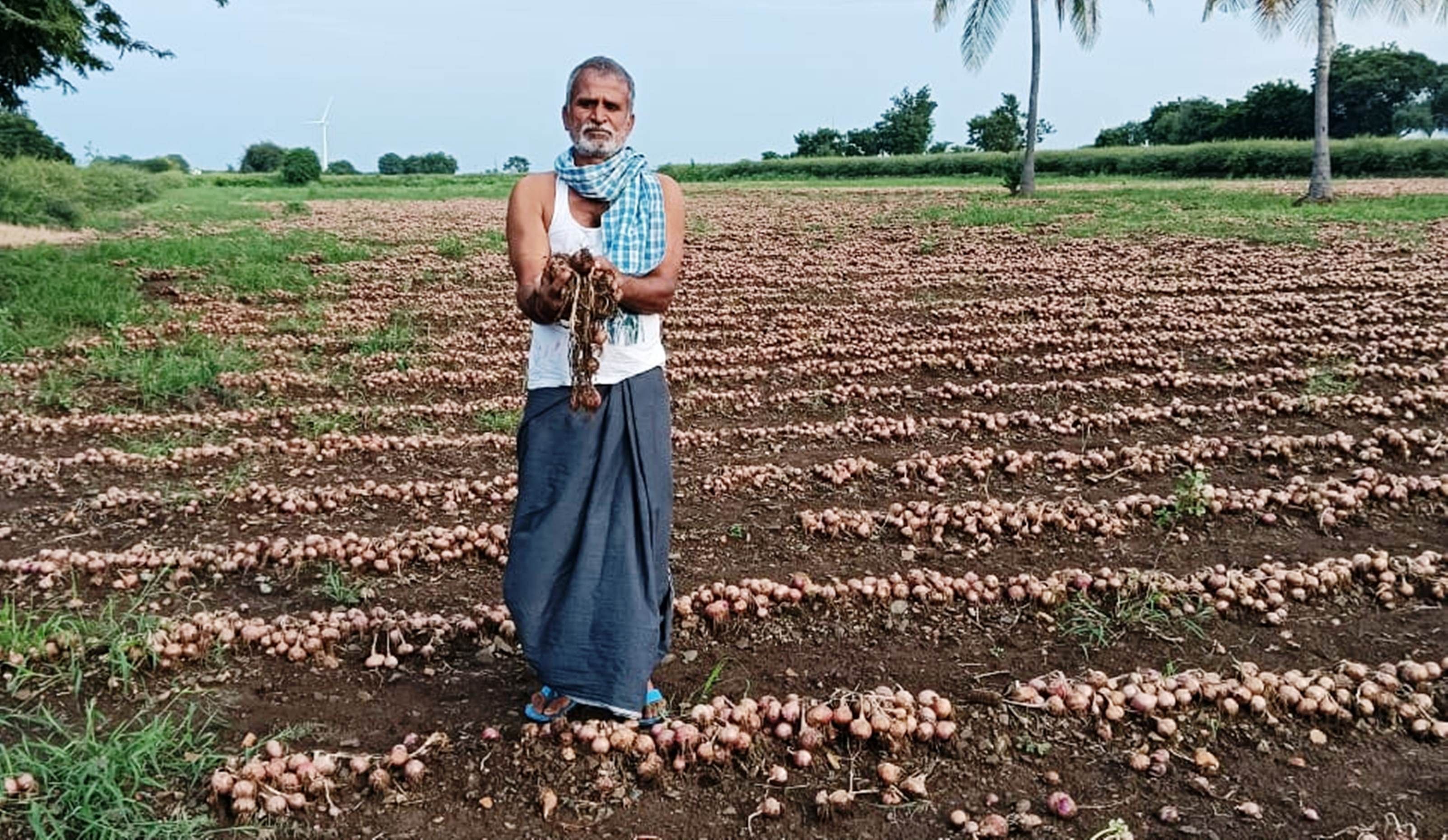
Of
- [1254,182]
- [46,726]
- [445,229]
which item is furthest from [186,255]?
[1254,182]

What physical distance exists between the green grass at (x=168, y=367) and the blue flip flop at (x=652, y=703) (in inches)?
193

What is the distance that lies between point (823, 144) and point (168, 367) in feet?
172

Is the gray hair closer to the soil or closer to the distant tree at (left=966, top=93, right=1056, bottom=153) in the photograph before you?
the soil

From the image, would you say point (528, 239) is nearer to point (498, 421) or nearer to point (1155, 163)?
point (498, 421)

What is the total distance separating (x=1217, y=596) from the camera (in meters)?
3.53

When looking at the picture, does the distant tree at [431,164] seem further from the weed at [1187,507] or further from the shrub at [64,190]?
the weed at [1187,507]

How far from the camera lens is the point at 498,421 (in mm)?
5945

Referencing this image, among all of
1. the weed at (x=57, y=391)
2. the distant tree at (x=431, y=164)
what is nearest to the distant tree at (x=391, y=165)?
the distant tree at (x=431, y=164)

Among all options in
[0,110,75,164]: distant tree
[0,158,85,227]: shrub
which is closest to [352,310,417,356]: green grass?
[0,158,85,227]: shrub

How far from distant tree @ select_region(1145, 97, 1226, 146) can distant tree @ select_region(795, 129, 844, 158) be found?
16.4 meters

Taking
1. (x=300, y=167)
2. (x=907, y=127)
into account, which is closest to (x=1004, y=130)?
(x=907, y=127)

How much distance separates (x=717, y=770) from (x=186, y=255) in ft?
41.6

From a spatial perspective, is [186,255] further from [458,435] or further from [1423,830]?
[1423,830]

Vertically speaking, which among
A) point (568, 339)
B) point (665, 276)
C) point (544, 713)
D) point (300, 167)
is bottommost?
point (544, 713)
